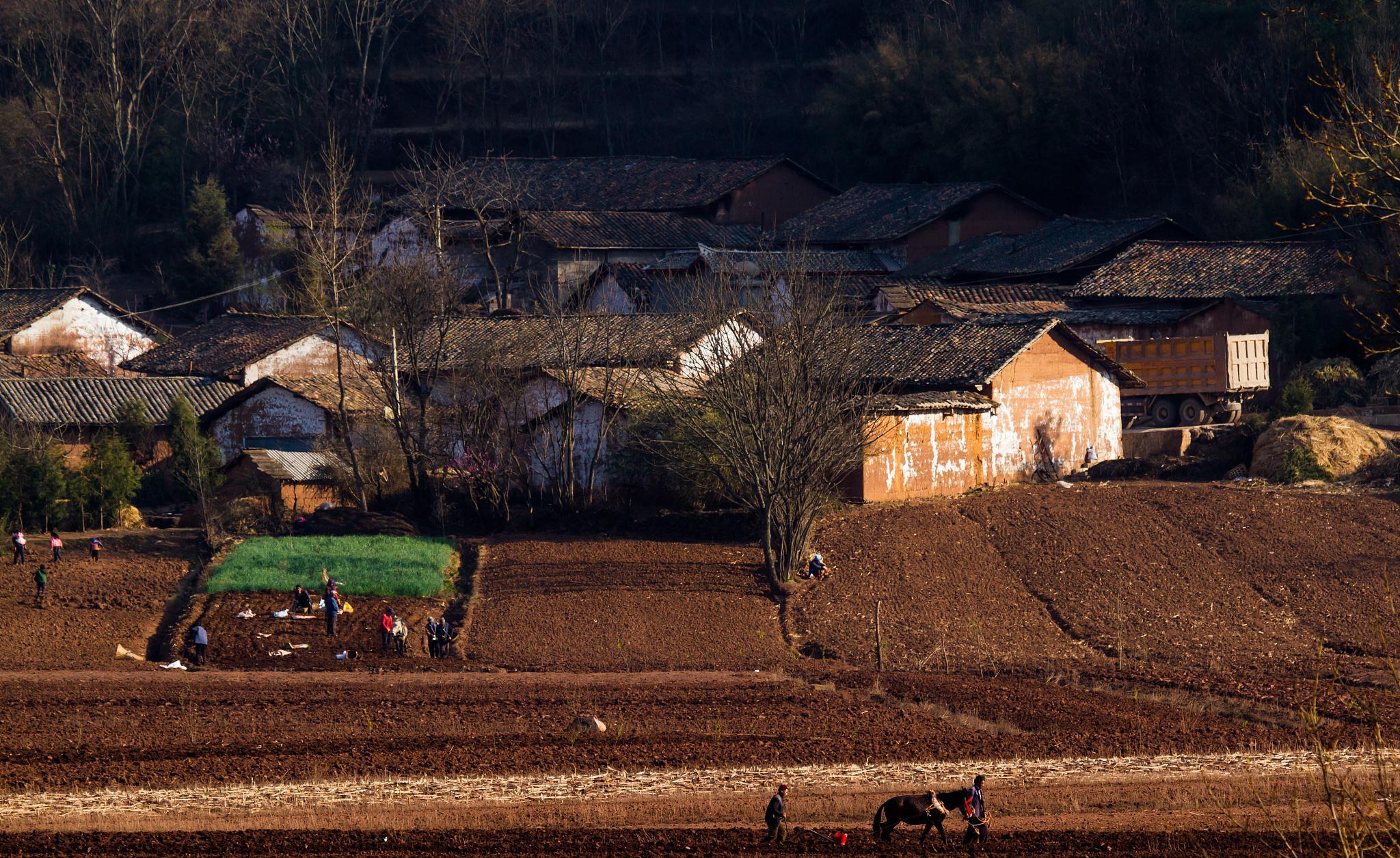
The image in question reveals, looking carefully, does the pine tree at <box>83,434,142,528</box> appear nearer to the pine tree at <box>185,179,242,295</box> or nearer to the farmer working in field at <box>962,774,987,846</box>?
the pine tree at <box>185,179,242,295</box>

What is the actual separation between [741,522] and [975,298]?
16.7 meters

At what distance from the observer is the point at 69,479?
37156 millimetres

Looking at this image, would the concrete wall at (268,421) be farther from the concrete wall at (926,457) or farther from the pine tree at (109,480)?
the concrete wall at (926,457)

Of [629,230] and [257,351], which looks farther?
[629,230]

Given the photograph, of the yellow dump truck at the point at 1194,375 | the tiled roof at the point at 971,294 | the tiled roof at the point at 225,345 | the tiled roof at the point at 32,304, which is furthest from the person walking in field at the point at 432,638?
the tiled roof at the point at 32,304

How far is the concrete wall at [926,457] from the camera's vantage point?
114 ft

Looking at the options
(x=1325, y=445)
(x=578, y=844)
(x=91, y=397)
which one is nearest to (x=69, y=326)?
(x=91, y=397)

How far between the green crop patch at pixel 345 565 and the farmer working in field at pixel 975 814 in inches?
677

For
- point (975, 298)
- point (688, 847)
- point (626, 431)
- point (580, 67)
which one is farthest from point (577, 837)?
point (580, 67)

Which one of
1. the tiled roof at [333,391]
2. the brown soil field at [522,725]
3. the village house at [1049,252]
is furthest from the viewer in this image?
the village house at [1049,252]

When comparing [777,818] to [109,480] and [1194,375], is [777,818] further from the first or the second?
[1194,375]

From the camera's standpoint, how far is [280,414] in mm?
42812

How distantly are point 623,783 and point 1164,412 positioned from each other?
2730cm

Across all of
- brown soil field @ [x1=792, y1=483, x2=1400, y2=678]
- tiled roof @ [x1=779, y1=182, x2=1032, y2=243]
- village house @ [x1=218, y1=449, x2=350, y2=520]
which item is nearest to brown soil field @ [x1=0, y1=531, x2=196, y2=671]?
village house @ [x1=218, y1=449, x2=350, y2=520]
